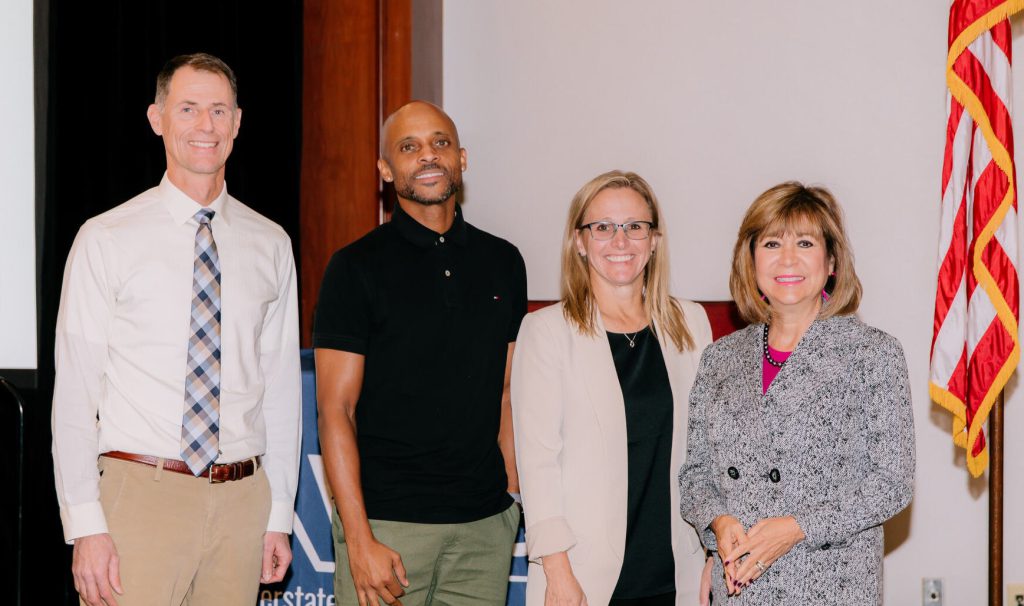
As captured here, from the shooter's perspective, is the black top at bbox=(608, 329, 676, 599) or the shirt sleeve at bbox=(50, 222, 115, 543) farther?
the black top at bbox=(608, 329, 676, 599)

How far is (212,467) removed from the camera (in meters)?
2.11

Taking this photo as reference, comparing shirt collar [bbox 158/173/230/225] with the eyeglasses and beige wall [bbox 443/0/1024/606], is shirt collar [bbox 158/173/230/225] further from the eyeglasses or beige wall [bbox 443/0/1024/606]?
beige wall [bbox 443/0/1024/606]

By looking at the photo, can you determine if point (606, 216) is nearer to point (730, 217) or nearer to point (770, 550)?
point (770, 550)

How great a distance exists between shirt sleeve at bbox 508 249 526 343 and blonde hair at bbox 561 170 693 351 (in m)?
0.20

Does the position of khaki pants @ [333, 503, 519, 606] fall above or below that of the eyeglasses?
below

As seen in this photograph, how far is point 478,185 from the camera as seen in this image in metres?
4.52

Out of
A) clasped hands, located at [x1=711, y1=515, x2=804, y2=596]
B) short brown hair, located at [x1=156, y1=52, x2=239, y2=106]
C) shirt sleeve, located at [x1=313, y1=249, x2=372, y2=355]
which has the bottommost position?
clasped hands, located at [x1=711, y1=515, x2=804, y2=596]

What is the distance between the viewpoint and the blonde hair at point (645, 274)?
92.6 inches

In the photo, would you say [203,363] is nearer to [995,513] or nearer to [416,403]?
[416,403]

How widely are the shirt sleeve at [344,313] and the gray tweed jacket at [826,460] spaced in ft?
2.97

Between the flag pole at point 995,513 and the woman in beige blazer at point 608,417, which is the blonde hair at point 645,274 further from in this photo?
the flag pole at point 995,513

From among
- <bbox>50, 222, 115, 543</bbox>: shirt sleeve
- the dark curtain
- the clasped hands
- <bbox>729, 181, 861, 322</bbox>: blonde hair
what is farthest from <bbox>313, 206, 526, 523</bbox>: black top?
the dark curtain

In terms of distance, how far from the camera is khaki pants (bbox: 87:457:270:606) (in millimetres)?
2025

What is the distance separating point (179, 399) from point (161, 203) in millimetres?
462
